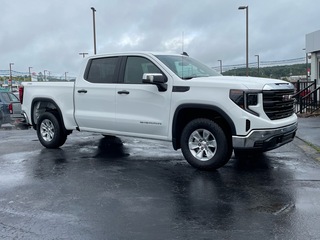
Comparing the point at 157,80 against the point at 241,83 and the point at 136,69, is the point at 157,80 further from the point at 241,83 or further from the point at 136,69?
the point at 241,83

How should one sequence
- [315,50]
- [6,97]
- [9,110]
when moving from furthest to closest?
[315,50] < [6,97] < [9,110]

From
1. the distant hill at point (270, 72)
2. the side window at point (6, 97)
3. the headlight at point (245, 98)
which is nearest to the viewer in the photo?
the headlight at point (245, 98)

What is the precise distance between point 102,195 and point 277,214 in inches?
90.5

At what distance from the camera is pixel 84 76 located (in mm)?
8125

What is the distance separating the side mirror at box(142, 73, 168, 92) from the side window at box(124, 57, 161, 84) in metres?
0.38

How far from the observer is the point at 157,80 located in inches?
259

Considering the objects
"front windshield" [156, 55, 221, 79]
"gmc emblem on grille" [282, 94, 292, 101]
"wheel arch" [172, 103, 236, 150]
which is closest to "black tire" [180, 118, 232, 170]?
"wheel arch" [172, 103, 236, 150]

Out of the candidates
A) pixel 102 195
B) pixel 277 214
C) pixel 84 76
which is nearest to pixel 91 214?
pixel 102 195

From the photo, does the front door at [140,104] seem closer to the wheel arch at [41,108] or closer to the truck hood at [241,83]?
the truck hood at [241,83]

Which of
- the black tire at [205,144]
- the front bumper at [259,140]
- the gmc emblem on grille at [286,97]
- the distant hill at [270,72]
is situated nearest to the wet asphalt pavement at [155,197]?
the black tire at [205,144]

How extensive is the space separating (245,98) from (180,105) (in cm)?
115

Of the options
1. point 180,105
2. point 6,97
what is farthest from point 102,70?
point 6,97

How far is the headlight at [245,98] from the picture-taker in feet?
19.4

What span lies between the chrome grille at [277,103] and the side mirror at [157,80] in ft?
5.63
